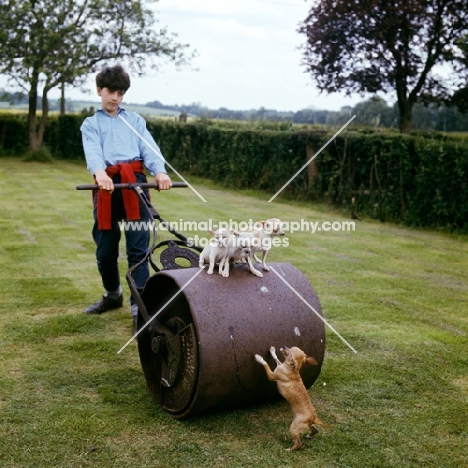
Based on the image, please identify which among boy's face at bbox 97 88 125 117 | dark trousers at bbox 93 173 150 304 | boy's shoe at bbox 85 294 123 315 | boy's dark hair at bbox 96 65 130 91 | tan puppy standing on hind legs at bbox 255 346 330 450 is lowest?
boy's shoe at bbox 85 294 123 315

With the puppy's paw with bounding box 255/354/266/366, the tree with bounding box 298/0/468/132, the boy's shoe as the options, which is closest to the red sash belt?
the boy's shoe

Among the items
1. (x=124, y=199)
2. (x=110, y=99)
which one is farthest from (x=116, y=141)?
(x=124, y=199)

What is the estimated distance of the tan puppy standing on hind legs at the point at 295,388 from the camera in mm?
3475

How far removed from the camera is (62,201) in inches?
528

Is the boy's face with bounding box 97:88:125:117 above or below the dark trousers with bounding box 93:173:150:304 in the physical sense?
above

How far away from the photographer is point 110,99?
16.4 feet

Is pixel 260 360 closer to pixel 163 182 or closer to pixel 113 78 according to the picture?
pixel 163 182

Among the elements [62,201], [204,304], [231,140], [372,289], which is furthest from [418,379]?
[231,140]

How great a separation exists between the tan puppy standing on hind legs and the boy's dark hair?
7.64 feet

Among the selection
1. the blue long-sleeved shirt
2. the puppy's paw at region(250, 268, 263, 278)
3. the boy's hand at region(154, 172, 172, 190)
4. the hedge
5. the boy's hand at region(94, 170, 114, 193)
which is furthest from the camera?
the hedge

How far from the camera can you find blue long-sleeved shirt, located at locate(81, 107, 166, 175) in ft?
16.3

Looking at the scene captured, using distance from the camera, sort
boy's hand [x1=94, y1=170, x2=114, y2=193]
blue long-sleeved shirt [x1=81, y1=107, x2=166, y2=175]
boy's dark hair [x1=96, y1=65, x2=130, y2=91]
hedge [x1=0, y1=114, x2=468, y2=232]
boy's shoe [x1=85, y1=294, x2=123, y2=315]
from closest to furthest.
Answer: boy's hand [x1=94, y1=170, x2=114, y2=193] < boy's dark hair [x1=96, y1=65, x2=130, y2=91] < blue long-sleeved shirt [x1=81, y1=107, x2=166, y2=175] < boy's shoe [x1=85, y1=294, x2=123, y2=315] < hedge [x1=0, y1=114, x2=468, y2=232]

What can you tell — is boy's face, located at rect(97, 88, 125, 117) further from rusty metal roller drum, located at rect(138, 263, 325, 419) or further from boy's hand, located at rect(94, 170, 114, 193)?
rusty metal roller drum, located at rect(138, 263, 325, 419)

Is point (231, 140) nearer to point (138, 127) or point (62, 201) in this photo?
point (62, 201)
